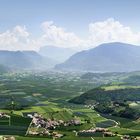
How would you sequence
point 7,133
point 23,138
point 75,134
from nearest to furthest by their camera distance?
1. point 23,138
2. point 7,133
3. point 75,134

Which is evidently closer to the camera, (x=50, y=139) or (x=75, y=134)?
(x=50, y=139)

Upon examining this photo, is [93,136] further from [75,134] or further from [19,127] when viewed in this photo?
[19,127]

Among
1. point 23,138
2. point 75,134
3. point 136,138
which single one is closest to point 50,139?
point 23,138

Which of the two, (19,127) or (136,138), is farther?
(19,127)

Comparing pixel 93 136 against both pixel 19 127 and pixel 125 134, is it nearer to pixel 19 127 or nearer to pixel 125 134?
pixel 125 134

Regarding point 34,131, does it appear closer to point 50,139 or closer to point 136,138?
point 50,139

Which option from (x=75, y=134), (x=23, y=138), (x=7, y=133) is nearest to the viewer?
(x=23, y=138)

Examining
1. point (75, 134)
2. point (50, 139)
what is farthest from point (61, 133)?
point (50, 139)

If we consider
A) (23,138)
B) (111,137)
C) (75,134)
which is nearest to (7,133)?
(23,138)
